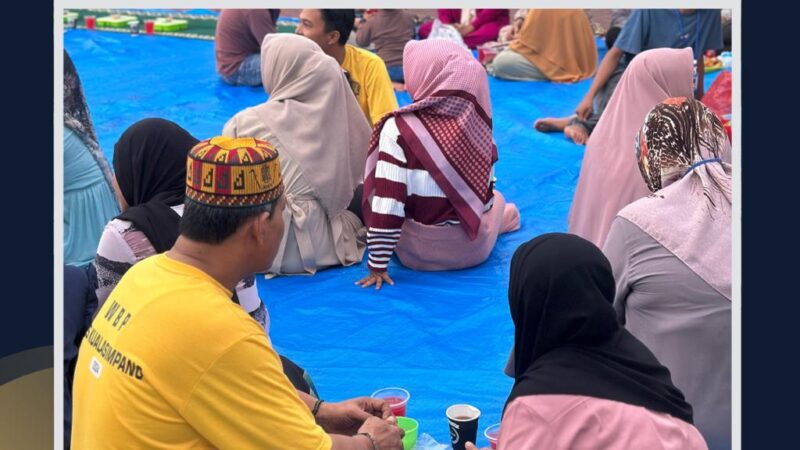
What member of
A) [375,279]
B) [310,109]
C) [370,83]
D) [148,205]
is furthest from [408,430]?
[370,83]

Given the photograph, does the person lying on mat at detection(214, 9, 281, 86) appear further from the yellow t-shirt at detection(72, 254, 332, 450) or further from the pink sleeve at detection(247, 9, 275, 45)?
the yellow t-shirt at detection(72, 254, 332, 450)

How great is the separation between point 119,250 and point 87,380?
0.95 m

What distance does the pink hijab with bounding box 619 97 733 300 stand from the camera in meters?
2.81

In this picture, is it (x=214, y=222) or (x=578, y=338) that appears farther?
(x=578, y=338)

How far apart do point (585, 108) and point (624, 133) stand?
228 cm

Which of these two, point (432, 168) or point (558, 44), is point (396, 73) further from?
point (432, 168)

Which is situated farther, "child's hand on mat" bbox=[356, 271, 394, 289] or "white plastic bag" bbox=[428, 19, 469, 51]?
"white plastic bag" bbox=[428, 19, 469, 51]

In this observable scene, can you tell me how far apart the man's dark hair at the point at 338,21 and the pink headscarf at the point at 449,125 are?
800 millimetres

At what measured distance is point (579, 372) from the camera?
214 cm

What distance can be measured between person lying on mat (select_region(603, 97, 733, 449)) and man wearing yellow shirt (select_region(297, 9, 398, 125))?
2.53 meters

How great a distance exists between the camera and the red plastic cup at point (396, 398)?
3.05 meters

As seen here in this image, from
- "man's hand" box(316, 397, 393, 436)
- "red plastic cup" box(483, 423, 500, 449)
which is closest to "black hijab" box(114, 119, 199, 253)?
"man's hand" box(316, 397, 393, 436)

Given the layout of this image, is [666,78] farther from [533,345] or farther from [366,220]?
[533,345]
